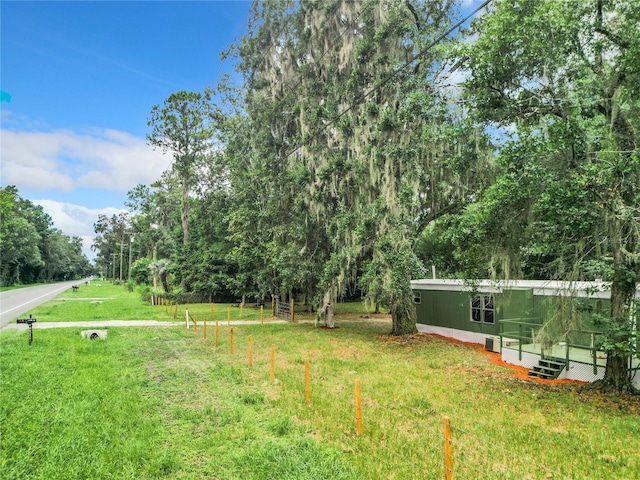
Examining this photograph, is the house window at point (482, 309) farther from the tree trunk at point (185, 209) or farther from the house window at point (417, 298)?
the tree trunk at point (185, 209)

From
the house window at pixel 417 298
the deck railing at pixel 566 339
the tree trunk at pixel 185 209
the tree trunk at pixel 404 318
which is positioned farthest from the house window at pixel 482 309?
the tree trunk at pixel 185 209

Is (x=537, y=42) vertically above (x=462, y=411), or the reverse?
(x=537, y=42)

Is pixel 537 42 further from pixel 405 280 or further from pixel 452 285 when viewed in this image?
pixel 452 285

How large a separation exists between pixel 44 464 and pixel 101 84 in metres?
9.90

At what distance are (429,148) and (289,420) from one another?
10.4m

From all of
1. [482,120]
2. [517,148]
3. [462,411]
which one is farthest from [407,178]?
[462,411]

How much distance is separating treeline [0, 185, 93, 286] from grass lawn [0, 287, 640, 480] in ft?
105

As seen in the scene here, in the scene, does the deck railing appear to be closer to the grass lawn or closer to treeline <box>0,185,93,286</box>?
the grass lawn

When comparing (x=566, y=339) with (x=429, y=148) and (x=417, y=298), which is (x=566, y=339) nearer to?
(x=429, y=148)

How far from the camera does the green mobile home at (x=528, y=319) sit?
811cm

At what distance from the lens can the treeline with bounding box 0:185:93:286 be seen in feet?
151

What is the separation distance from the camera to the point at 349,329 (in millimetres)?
18781

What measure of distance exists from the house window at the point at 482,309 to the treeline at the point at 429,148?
1.25 meters

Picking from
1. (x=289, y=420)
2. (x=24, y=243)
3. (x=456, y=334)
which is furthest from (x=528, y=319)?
(x=24, y=243)
